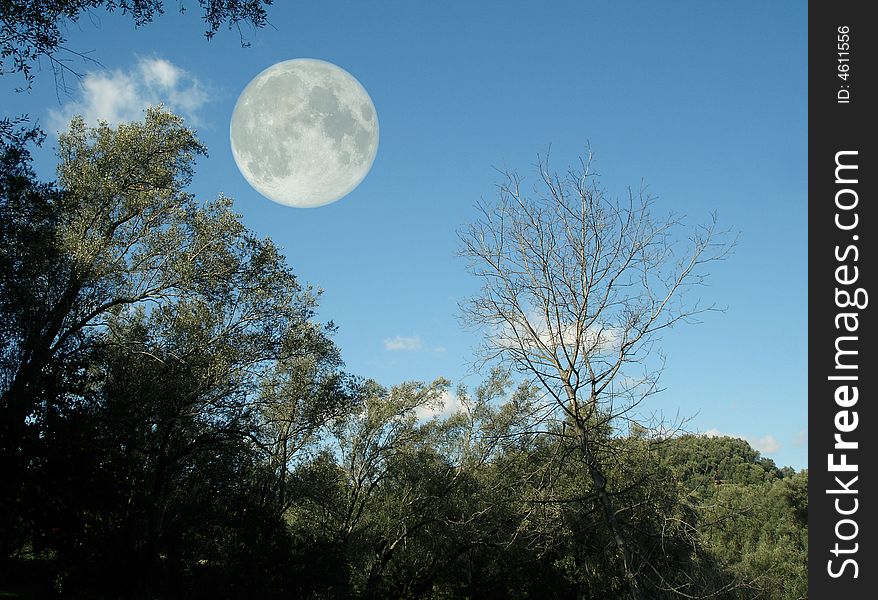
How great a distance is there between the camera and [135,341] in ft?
57.4

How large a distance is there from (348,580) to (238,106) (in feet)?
55.5

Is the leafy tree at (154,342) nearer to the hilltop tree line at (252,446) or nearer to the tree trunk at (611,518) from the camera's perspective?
the hilltop tree line at (252,446)

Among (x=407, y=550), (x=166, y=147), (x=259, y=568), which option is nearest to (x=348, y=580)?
(x=407, y=550)
